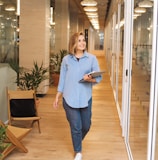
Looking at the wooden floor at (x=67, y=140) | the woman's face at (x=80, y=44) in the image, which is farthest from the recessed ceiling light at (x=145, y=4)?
the wooden floor at (x=67, y=140)

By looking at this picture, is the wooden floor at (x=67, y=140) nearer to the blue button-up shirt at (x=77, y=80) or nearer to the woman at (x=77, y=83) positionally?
the woman at (x=77, y=83)

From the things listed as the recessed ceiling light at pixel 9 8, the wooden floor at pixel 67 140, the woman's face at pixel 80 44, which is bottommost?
the wooden floor at pixel 67 140

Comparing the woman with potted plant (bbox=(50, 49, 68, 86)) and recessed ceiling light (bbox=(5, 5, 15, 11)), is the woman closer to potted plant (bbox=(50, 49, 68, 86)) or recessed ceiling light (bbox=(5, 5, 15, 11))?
recessed ceiling light (bbox=(5, 5, 15, 11))

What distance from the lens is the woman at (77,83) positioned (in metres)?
3.70

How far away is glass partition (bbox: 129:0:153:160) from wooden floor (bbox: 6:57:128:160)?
410mm

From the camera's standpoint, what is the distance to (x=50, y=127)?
5379 mm

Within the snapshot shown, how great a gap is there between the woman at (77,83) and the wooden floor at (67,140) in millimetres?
491

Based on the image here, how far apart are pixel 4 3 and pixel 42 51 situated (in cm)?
156

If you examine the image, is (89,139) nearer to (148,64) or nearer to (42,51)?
(148,64)

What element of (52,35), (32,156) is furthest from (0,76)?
(52,35)

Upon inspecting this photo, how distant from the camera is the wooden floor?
13.3 feet

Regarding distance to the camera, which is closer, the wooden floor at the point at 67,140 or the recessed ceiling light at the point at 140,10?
the recessed ceiling light at the point at 140,10

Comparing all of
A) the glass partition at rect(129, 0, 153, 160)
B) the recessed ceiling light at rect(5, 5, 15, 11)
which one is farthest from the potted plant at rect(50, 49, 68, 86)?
the glass partition at rect(129, 0, 153, 160)

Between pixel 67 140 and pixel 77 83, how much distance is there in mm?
1304
